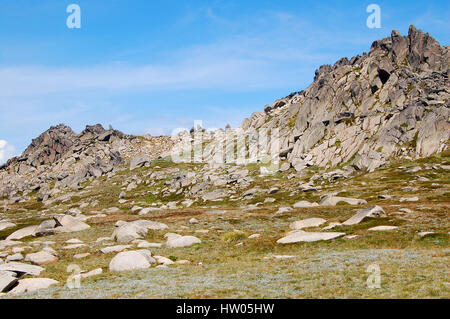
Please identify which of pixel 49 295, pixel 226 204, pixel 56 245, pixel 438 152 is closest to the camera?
pixel 49 295

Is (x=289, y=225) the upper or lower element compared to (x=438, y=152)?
lower

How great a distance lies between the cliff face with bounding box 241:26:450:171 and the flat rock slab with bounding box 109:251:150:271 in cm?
11802

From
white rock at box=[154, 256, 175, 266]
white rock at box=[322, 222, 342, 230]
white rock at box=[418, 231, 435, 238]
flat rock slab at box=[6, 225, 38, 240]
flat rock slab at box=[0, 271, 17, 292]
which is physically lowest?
flat rock slab at box=[6, 225, 38, 240]

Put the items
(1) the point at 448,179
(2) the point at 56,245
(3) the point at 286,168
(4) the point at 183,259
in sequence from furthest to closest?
(3) the point at 286,168 < (1) the point at 448,179 < (2) the point at 56,245 < (4) the point at 183,259

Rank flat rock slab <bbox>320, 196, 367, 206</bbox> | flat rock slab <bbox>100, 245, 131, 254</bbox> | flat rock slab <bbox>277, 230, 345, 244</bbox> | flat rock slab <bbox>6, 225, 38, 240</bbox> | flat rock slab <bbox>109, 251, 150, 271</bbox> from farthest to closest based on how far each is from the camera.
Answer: flat rock slab <bbox>320, 196, 367, 206</bbox>
flat rock slab <bbox>6, 225, 38, 240</bbox>
flat rock slab <bbox>277, 230, 345, 244</bbox>
flat rock slab <bbox>100, 245, 131, 254</bbox>
flat rock slab <bbox>109, 251, 150, 271</bbox>

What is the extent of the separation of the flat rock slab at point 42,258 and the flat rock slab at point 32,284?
9.31m

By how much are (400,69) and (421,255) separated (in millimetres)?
→ 173574

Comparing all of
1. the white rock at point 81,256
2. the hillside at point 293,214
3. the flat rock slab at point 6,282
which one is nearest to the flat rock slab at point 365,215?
the hillside at point 293,214

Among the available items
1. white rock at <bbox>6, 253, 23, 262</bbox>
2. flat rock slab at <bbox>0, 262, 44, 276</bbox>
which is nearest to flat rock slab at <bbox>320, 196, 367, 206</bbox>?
flat rock slab at <bbox>0, 262, 44, 276</bbox>

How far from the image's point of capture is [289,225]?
2003 inches

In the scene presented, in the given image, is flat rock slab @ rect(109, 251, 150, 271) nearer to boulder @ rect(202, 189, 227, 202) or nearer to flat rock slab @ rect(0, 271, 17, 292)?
flat rock slab @ rect(0, 271, 17, 292)

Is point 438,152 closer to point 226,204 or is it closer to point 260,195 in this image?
point 260,195

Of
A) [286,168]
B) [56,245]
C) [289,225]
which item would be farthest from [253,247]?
[286,168]

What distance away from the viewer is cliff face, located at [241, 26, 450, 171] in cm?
13100
